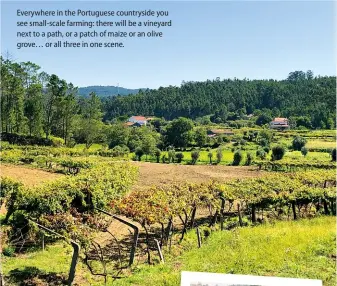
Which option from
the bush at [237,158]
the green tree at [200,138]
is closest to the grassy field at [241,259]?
the bush at [237,158]

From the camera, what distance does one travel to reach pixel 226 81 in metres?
120

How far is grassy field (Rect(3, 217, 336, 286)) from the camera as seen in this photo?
298 inches

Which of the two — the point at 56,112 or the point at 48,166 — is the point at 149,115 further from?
the point at 48,166

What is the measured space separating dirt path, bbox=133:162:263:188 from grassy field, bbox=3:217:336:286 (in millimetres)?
10889

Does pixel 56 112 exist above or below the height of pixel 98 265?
above

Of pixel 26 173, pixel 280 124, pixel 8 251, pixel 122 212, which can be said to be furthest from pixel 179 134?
pixel 8 251

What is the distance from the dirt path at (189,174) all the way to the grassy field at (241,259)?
1089 cm

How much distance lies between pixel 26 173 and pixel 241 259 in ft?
56.2

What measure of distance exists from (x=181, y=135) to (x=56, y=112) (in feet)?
53.1

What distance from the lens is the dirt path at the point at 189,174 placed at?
22.4 m

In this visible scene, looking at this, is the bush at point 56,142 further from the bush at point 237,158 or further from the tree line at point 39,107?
the bush at point 237,158

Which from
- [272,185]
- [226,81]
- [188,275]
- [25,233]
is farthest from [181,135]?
[226,81]

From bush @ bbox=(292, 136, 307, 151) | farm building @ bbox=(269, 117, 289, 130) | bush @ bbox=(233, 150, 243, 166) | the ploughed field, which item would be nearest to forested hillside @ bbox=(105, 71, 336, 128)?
farm building @ bbox=(269, 117, 289, 130)

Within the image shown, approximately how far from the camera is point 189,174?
82.1ft
